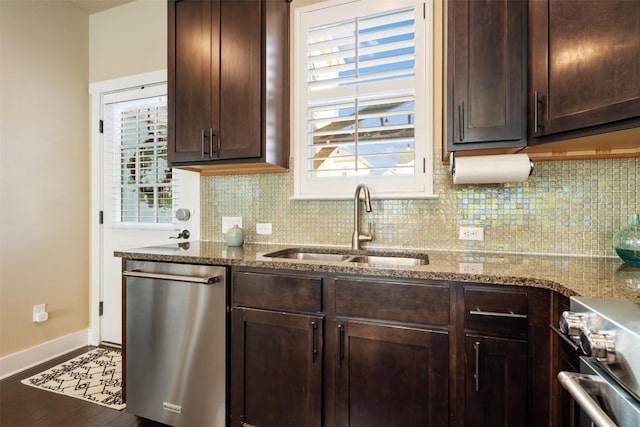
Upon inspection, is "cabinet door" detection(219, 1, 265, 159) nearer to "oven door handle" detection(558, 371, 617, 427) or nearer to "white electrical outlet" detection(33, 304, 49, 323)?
"oven door handle" detection(558, 371, 617, 427)

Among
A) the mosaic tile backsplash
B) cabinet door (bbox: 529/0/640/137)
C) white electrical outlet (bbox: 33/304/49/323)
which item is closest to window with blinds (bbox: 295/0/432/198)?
the mosaic tile backsplash

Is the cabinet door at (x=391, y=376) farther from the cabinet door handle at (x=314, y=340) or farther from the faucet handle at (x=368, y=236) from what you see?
the faucet handle at (x=368, y=236)

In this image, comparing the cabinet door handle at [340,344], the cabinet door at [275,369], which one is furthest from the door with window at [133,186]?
the cabinet door handle at [340,344]

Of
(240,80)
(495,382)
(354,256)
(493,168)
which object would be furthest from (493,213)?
(240,80)

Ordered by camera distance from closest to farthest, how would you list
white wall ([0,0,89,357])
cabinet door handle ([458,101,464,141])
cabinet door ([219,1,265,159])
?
cabinet door handle ([458,101,464,141]) → cabinet door ([219,1,265,159]) → white wall ([0,0,89,357])

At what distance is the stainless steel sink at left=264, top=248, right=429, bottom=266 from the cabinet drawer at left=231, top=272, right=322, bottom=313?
0.22 meters

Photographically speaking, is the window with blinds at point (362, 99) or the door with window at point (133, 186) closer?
the window with blinds at point (362, 99)

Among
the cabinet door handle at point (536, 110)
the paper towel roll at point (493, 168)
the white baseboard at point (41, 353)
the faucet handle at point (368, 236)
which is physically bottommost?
the white baseboard at point (41, 353)

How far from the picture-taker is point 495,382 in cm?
122

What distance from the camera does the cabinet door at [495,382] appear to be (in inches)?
47.1

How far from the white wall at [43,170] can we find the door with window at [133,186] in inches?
8.4

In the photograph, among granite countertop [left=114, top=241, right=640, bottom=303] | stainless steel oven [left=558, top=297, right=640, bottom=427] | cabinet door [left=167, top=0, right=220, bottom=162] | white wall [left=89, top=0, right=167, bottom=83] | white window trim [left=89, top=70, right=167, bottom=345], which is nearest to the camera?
stainless steel oven [left=558, top=297, right=640, bottom=427]

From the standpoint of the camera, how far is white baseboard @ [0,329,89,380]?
2363 mm

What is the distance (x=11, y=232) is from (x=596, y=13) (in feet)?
12.0
